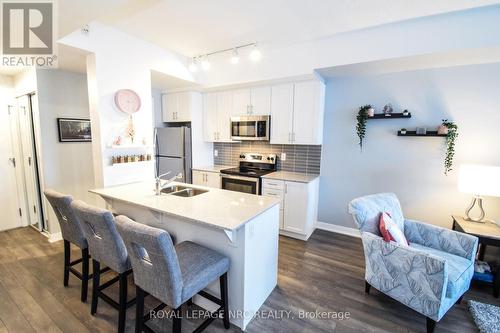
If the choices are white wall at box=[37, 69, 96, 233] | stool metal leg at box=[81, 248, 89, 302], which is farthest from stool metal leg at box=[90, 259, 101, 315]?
white wall at box=[37, 69, 96, 233]

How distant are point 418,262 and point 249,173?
238 cm

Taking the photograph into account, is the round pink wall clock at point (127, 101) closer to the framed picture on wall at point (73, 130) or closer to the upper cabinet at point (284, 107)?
the framed picture on wall at point (73, 130)

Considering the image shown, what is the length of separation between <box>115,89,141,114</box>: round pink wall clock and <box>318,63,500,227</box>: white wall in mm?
2704

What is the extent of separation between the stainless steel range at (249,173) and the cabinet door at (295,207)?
1.52 ft

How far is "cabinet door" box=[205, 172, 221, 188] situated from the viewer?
155 inches

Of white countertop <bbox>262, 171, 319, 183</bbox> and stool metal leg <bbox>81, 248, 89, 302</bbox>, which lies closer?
stool metal leg <bbox>81, 248, 89, 302</bbox>

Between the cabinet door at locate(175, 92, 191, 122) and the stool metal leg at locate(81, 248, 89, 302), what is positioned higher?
the cabinet door at locate(175, 92, 191, 122)

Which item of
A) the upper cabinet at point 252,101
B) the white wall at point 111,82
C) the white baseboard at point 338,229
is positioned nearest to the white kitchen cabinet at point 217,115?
the upper cabinet at point 252,101

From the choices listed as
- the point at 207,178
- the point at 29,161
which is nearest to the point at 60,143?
the point at 29,161

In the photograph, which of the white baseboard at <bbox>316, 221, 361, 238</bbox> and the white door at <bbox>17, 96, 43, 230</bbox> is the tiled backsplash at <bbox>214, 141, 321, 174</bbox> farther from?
the white door at <bbox>17, 96, 43, 230</bbox>

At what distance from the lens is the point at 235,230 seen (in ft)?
5.20

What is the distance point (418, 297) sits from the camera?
177 centimetres

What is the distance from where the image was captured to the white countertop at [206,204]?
164 centimetres

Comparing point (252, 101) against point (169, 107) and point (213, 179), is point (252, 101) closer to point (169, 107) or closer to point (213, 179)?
point (213, 179)
